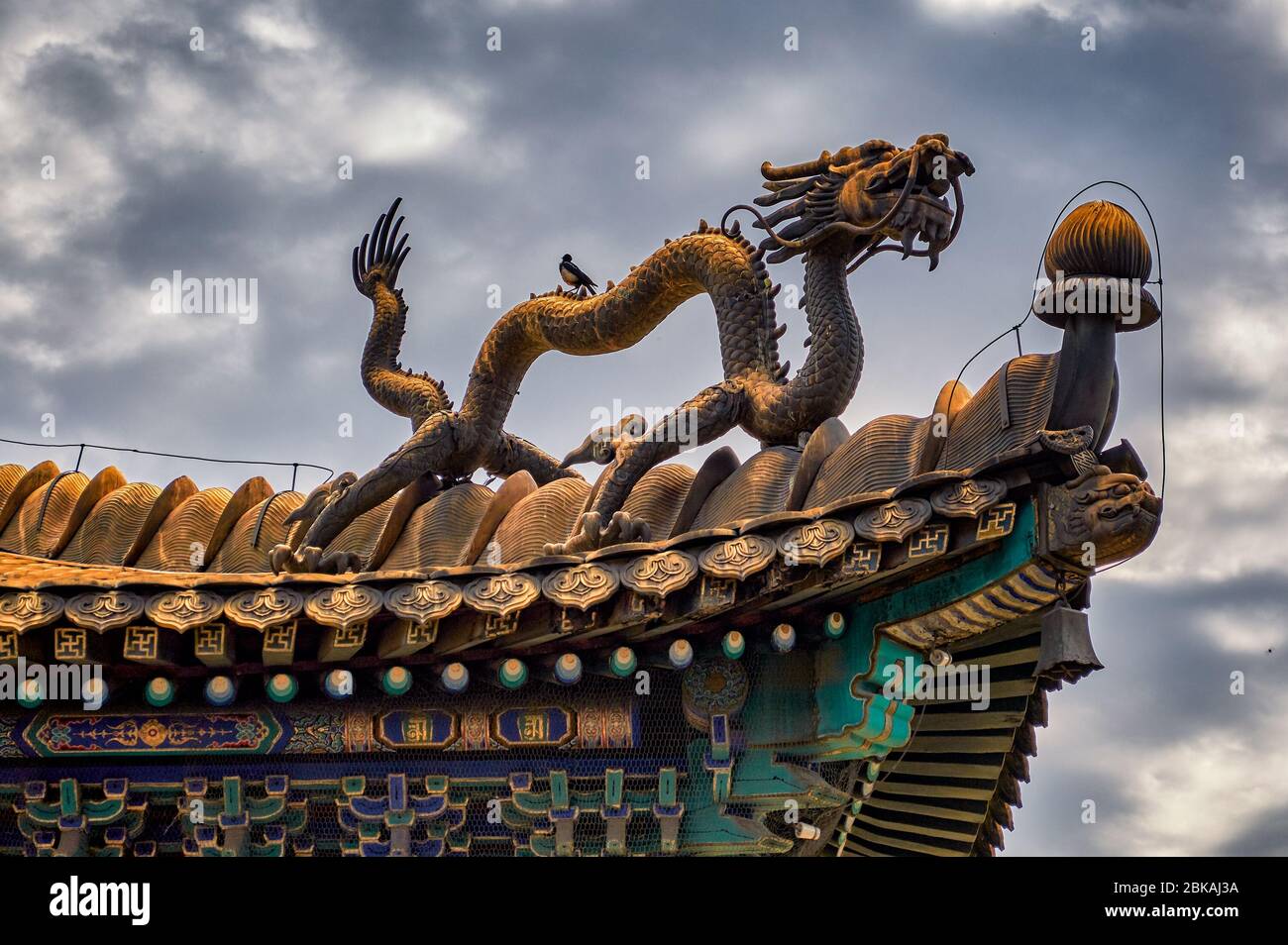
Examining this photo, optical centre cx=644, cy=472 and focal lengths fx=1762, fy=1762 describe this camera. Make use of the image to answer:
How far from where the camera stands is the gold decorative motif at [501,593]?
8.39 m

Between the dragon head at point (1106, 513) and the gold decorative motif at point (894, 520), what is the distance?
0.60 meters

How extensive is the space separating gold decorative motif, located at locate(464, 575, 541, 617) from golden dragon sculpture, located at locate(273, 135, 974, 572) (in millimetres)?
715

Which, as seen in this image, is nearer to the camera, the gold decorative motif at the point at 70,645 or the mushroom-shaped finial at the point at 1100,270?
the mushroom-shaped finial at the point at 1100,270

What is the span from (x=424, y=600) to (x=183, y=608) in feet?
4.10

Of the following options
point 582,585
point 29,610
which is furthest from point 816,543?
point 29,610

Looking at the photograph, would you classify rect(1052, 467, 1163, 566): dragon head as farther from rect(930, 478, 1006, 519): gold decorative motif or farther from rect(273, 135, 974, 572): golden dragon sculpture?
rect(273, 135, 974, 572): golden dragon sculpture

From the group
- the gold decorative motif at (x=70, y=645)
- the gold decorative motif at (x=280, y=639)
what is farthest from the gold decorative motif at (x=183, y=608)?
the gold decorative motif at (x=70, y=645)

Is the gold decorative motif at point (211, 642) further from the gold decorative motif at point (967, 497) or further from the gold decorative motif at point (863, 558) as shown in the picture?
the gold decorative motif at point (967, 497)

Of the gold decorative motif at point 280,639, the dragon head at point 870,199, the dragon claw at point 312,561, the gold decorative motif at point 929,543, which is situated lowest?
the gold decorative motif at point 280,639

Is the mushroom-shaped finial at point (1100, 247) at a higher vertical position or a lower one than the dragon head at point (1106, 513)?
higher

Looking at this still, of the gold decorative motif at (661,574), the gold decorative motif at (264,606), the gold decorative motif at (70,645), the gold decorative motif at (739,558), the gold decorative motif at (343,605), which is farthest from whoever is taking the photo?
the gold decorative motif at (70,645)

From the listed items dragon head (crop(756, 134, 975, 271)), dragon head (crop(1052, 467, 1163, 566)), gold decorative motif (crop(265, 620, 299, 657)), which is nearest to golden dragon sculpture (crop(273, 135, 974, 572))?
dragon head (crop(756, 134, 975, 271))

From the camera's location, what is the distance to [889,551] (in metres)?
8.08

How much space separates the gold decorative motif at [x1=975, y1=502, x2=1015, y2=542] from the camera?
7.88m
